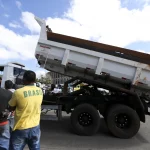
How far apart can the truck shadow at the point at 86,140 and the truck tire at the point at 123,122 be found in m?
0.18

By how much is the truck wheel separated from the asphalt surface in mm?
184

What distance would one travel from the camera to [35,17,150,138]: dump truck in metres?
6.93

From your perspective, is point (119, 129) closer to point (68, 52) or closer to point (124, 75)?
point (124, 75)

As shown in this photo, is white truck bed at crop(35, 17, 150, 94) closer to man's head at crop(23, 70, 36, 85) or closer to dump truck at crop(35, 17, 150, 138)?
dump truck at crop(35, 17, 150, 138)

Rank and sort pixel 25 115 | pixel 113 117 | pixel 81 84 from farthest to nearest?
pixel 81 84, pixel 113 117, pixel 25 115

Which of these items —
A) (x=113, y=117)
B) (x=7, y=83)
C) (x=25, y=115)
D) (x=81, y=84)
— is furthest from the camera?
(x=81, y=84)

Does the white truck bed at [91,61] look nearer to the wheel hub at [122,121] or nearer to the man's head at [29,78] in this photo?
the wheel hub at [122,121]

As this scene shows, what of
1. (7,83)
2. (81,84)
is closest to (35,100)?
(7,83)

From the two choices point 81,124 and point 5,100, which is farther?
point 81,124

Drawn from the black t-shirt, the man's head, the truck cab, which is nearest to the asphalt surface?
the truck cab

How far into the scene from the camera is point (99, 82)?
23.5 ft

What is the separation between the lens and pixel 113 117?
6914 mm

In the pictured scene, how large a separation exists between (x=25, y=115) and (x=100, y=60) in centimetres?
396

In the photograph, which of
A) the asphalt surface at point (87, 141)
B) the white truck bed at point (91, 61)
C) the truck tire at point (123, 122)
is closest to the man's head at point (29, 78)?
the asphalt surface at point (87, 141)
